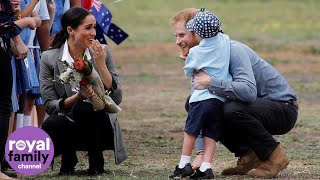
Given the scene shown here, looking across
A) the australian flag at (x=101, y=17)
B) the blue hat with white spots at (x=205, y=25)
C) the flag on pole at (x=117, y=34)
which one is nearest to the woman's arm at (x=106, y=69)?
the blue hat with white spots at (x=205, y=25)

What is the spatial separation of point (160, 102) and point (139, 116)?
1.89 metres

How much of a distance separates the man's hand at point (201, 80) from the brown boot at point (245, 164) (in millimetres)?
754

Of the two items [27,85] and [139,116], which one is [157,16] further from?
[27,85]

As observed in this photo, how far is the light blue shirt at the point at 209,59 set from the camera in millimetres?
8523

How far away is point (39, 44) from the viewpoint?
1055cm

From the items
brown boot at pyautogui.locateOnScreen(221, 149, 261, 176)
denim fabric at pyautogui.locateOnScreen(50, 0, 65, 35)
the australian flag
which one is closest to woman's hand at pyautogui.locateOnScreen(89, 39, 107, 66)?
brown boot at pyautogui.locateOnScreen(221, 149, 261, 176)

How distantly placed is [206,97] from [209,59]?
0.95 ft

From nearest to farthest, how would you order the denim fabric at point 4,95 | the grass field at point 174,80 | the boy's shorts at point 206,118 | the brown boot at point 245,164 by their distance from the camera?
the denim fabric at point 4,95 < the boy's shorts at point 206,118 < the brown boot at point 245,164 < the grass field at point 174,80

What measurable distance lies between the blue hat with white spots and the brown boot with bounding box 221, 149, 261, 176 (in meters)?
1.06

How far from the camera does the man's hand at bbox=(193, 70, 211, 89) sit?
8.52 m

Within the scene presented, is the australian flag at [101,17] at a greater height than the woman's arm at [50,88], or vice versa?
the woman's arm at [50,88]

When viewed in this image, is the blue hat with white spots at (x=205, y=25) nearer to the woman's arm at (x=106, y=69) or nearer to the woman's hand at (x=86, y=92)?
the woman's arm at (x=106, y=69)

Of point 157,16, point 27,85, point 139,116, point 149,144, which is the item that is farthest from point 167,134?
point 157,16

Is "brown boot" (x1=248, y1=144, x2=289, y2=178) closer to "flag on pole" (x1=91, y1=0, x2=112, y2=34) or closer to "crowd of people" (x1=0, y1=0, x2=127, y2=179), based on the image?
"crowd of people" (x1=0, y1=0, x2=127, y2=179)
